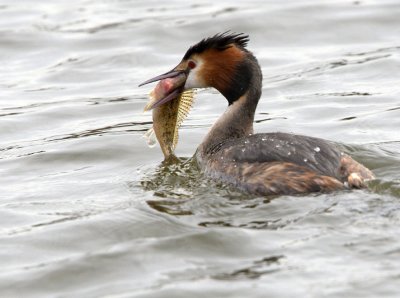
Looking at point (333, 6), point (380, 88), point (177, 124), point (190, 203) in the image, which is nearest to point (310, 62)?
point (380, 88)

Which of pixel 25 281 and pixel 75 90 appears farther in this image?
pixel 75 90

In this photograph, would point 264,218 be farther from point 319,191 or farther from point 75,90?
point 75,90

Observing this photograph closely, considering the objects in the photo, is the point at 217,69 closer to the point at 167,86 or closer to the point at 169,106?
the point at 167,86

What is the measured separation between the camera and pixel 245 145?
8.44 m

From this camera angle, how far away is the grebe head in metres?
8.95

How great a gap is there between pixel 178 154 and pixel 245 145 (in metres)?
1.58

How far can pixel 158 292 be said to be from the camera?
6.53 metres

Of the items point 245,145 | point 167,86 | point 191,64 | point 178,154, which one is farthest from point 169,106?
point 245,145

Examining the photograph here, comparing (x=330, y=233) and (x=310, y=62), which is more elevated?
(x=310, y=62)

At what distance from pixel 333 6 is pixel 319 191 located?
27.4 ft

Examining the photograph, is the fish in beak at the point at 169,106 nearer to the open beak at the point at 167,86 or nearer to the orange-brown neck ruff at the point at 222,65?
the open beak at the point at 167,86

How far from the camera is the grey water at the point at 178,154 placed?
6816 millimetres

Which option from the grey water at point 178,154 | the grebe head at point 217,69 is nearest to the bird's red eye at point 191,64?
the grebe head at point 217,69

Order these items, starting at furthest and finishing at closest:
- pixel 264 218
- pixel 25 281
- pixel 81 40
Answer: pixel 81 40, pixel 264 218, pixel 25 281
